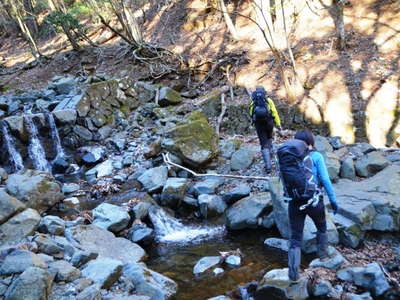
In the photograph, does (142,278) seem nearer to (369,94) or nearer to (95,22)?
(369,94)

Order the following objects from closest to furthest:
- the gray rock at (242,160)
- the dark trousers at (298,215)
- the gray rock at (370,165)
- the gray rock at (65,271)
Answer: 1. the dark trousers at (298,215)
2. the gray rock at (65,271)
3. the gray rock at (370,165)
4. the gray rock at (242,160)

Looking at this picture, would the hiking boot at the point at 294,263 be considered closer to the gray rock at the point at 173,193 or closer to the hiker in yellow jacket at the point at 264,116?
the hiker in yellow jacket at the point at 264,116

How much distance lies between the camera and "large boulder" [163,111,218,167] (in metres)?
10.2

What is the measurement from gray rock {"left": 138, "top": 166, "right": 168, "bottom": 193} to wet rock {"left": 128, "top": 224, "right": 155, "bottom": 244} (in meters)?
1.83

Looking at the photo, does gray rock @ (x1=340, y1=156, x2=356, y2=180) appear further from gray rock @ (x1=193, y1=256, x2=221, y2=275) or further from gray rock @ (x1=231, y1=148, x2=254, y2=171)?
gray rock @ (x1=193, y1=256, x2=221, y2=275)

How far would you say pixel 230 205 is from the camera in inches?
335

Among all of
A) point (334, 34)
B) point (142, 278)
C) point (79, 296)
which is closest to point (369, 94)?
point (334, 34)

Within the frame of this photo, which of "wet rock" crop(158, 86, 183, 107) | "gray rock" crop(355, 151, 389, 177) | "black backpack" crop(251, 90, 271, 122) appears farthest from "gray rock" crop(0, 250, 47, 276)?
"wet rock" crop(158, 86, 183, 107)

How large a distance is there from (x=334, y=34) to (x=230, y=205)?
34.7 ft

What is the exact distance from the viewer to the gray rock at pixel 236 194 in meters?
8.37

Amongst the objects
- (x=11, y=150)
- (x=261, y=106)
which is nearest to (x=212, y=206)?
(x=261, y=106)

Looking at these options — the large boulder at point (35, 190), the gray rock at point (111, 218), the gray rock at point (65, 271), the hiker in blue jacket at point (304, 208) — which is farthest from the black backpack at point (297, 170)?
the large boulder at point (35, 190)

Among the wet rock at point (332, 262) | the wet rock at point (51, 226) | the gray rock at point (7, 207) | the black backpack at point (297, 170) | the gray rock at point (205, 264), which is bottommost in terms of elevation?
the gray rock at point (205, 264)

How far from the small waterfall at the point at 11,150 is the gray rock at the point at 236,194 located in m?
8.13
